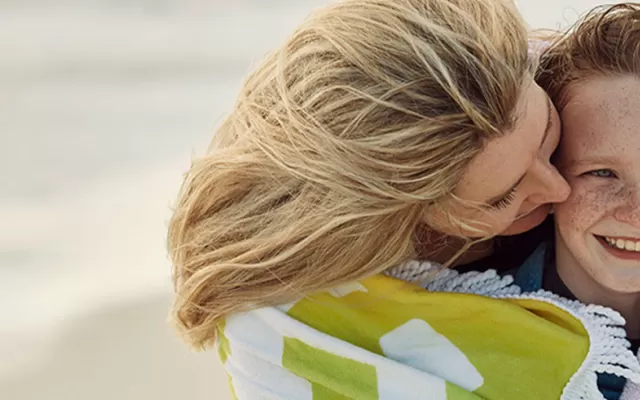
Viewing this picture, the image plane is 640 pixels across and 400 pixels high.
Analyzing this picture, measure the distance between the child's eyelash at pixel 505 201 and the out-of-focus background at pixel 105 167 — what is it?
1.38 feet

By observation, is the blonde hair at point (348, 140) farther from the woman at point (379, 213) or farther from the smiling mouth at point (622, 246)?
the smiling mouth at point (622, 246)

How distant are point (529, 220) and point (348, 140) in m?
0.28

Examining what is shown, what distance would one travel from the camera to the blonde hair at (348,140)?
711 millimetres

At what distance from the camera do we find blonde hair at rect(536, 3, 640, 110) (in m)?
0.84

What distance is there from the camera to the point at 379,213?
2.45 ft

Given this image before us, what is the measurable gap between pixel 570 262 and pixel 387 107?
338 mm

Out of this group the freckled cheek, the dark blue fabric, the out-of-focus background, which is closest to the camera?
the freckled cheek

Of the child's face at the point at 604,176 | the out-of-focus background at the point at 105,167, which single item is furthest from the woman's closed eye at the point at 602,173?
the out-of-focus background at the point at 105,167

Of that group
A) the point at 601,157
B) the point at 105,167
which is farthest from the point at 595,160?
the point at 105,167

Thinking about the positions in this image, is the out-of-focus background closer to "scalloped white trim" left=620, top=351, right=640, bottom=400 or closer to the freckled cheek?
the freckled cheek

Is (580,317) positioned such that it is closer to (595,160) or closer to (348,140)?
(595,160)

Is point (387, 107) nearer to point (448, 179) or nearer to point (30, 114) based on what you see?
point (448, 179)

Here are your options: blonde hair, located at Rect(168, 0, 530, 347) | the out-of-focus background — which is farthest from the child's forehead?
the out-of-focus background

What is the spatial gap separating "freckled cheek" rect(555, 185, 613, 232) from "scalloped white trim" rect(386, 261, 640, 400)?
80 millimetres
